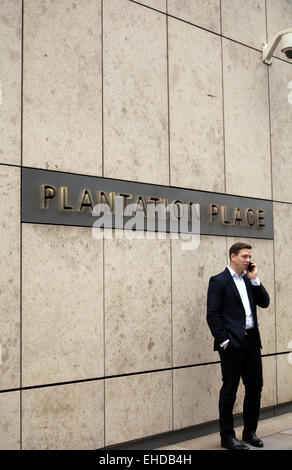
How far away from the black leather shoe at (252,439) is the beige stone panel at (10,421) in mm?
2429

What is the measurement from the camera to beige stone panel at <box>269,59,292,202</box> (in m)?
8.12

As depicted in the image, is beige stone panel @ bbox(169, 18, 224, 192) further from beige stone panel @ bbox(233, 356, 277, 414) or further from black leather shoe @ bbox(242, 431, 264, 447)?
black leather shoe @ bbox(242, 431, 264, 447)

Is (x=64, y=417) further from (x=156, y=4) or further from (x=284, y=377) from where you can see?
(x=156, y=4)

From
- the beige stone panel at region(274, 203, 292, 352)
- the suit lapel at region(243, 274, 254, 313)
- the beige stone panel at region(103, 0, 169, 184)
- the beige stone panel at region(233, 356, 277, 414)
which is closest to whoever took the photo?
the beige stone panel at region(103, 0, 169, 184)

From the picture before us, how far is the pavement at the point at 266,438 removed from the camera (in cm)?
620

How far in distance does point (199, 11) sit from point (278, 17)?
1.75 meters

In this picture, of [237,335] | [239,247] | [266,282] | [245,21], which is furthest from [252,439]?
[245,21]

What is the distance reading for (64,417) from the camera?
5469 millimetres

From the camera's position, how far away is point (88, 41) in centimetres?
595

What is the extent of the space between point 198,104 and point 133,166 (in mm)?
1357

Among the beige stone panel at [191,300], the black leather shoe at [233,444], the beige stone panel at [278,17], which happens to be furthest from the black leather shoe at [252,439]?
the beige stone panel at [278,17]

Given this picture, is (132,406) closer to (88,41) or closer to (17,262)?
(17,262)

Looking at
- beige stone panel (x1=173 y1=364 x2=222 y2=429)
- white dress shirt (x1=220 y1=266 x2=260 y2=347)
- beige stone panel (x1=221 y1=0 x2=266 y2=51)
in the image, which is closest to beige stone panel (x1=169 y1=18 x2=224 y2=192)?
beige stone panel (x1=221 y1=0 x2=266 y2=51)

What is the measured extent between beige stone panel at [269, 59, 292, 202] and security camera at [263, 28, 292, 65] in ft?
0.80
